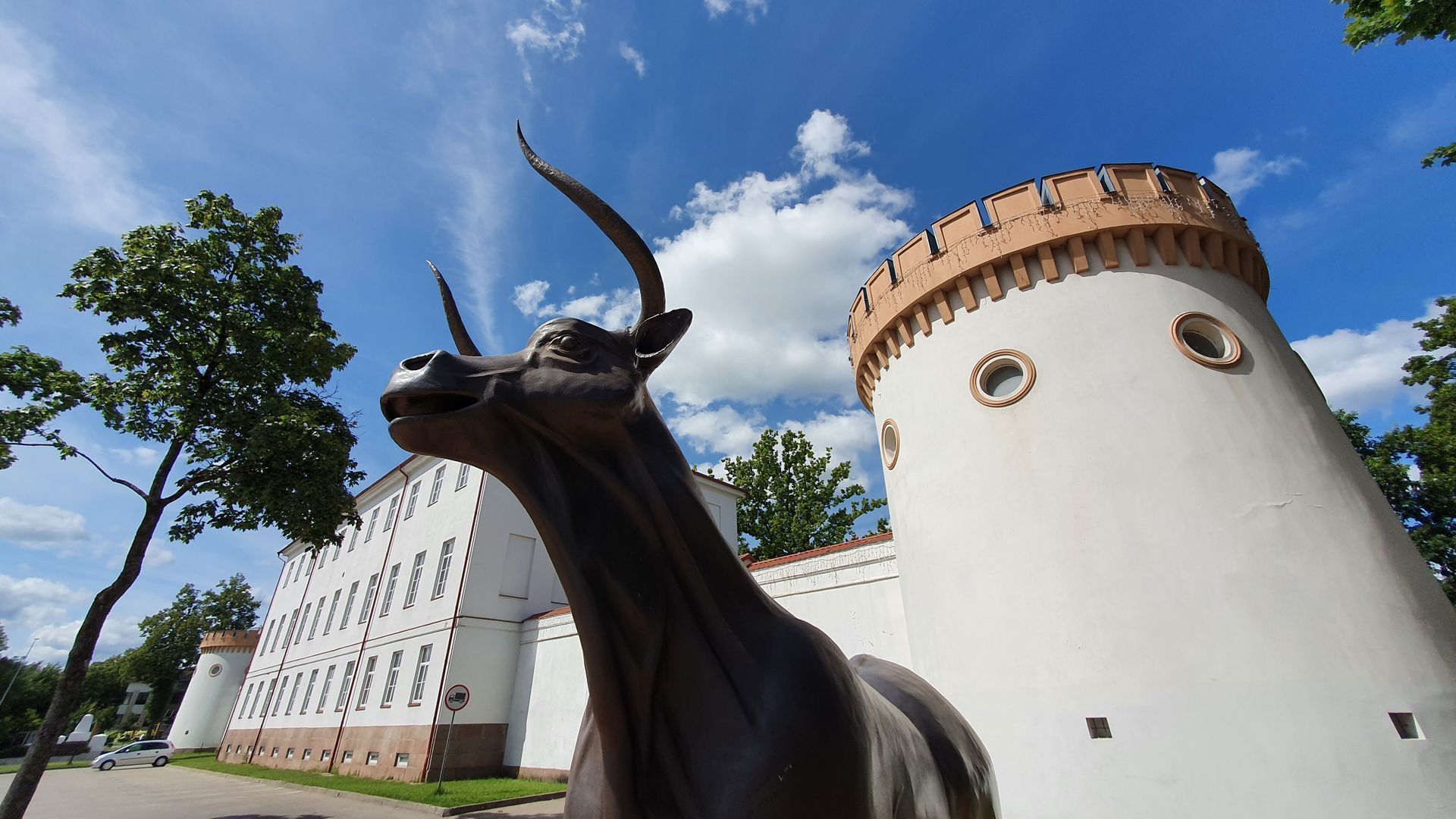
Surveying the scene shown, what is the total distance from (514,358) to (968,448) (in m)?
7.48

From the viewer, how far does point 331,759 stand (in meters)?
21.0

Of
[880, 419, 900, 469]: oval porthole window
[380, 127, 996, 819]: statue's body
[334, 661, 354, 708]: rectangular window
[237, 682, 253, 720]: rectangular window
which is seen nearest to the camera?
[380, 127, 996, 819]: statue's body

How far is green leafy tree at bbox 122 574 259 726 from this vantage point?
50656mm

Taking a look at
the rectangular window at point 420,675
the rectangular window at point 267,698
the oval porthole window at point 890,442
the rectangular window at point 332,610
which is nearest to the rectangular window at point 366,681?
the rectangular window at point 420,675

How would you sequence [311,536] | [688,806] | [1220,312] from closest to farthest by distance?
1. [688,806]
2. [1220,312]
3. [311,536]

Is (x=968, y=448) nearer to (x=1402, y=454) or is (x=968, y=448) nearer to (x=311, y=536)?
(x=311, y=536)

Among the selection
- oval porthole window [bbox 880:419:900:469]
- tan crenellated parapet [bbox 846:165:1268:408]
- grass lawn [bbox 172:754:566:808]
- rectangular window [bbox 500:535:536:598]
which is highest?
tan crenellated parapet [bbox 846:165:1268:408]

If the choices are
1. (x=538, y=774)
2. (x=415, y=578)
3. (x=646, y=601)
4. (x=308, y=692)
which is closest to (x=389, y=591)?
(x=415, y=578)

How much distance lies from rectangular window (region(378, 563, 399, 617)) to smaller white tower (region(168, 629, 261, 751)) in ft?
78.8

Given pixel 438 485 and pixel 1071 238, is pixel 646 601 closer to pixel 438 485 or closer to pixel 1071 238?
pixel 1071 238

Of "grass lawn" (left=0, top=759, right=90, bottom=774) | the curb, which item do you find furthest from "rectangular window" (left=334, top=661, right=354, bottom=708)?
"grass lawn" (left=0, top=759, right=90, bottom=774)

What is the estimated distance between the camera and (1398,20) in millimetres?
6090

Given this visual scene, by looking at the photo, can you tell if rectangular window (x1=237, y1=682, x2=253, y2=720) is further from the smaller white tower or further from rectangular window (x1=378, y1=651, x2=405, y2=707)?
rectangular window (x1=378, y1=651, x2=405, y2=707)

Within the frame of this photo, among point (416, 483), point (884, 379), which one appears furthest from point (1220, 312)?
point (416, 483)
